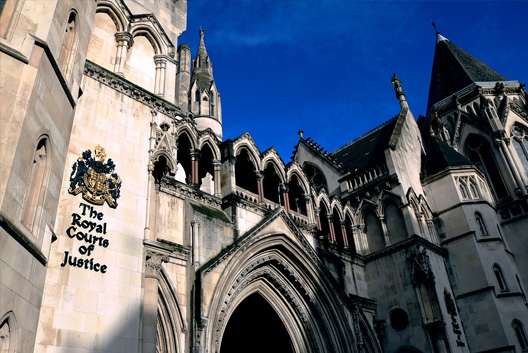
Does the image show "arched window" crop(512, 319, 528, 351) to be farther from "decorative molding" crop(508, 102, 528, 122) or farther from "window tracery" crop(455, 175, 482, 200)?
"decorative molding" crop(508, 102, 528, 122)

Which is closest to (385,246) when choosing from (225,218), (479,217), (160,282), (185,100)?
(479,217)

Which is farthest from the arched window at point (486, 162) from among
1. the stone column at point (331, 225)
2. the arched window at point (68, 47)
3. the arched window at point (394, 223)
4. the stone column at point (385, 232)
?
→ the arched window at point (68, 47)

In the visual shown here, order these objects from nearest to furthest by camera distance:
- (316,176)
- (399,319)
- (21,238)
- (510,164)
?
(21,238) → (399,319) → (510,164) → (316,176)

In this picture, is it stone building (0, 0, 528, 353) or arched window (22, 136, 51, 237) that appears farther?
stone building (0, 0, 528, 353)

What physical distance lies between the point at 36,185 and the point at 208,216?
6831 mm

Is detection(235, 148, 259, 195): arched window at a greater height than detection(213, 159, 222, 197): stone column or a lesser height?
greater

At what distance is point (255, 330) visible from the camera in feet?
63.3

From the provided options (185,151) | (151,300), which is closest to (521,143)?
(185,151)

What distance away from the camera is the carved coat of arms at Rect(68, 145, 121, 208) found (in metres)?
11.2

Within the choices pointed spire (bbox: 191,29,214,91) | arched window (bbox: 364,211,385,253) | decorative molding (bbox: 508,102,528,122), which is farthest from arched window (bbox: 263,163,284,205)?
decorative molding (bbox: 508,102,528,122)

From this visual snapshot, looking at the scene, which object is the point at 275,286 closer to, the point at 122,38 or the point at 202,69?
the point at 122,38

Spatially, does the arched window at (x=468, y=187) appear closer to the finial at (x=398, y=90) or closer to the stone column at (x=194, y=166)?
the finial at (x=398, y=90)

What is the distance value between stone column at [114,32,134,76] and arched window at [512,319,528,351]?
1950cm

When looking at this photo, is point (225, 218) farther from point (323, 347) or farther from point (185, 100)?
point (185, 100)
